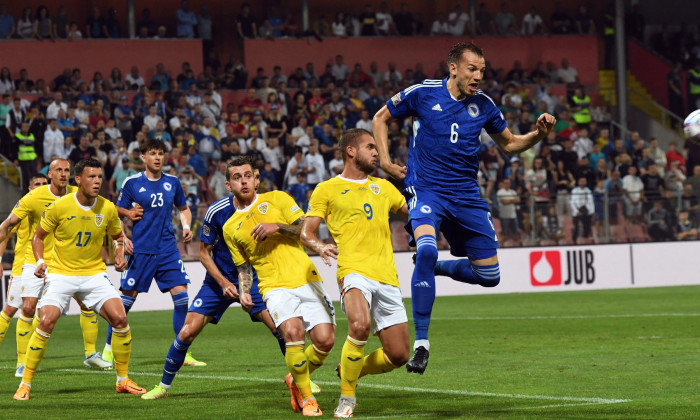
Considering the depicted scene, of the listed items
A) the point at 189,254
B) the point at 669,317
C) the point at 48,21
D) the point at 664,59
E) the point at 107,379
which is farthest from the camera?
the point at 664,59

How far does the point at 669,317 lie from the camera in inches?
709

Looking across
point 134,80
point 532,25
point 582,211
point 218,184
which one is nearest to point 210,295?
point 218,184

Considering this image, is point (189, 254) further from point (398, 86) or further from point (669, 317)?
point (398, 86)

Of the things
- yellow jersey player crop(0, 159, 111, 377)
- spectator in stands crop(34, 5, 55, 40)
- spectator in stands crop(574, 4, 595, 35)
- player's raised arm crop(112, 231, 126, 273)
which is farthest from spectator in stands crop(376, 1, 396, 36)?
player's raised arm crop(112, 231, 126, 273)

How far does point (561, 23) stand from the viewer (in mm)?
36531

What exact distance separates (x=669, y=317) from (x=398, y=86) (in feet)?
50.4

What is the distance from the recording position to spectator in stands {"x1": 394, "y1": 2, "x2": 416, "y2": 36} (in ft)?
114

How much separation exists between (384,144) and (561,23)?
28775 mm

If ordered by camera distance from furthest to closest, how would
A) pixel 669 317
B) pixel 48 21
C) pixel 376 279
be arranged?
pixel 48 21 < pixel 669 317 < pixel 376 279

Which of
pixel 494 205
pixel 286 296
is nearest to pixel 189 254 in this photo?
pixel 494 205

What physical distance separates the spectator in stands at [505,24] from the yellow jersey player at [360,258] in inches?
1090

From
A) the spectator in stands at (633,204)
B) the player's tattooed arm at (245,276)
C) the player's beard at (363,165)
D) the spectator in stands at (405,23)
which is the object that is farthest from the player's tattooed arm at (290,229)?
the spectator in stands at (405,23)

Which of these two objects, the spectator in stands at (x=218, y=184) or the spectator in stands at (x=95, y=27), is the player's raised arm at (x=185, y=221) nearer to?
the spectator in stands at (x=218, y=184)

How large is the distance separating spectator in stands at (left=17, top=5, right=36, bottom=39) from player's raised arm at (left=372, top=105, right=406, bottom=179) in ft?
74.8
